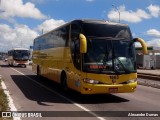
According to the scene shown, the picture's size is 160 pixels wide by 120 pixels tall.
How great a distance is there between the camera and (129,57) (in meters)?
13.9

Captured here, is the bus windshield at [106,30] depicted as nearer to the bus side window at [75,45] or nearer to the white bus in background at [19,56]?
the bus side window at [75,45]

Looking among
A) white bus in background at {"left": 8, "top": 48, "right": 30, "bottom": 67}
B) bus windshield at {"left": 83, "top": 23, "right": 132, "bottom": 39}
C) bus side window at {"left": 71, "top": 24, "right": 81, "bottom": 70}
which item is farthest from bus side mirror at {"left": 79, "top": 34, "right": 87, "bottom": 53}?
white bus in background at {"left": 8, "top": 48, "right": 30, "bottom": 67}

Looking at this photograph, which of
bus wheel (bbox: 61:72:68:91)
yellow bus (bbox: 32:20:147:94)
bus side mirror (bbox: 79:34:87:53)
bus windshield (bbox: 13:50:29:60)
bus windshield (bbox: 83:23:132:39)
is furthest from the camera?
bus windshield (bbox: 13:50:29:60)

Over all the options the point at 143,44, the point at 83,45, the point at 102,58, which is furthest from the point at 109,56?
the point at 143,44

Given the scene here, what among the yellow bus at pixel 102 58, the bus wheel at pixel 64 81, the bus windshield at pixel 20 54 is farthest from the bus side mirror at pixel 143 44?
the bus windshield at pixel 20 54

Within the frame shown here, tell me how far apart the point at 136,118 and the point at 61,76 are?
716cm

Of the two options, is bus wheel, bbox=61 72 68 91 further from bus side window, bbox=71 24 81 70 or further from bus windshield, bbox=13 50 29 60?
bus windshield, bbox=13 50 29 60

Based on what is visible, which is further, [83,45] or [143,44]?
[143,44]

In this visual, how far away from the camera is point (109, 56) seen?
44.6ft

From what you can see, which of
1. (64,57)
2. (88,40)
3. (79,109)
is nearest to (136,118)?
(79,109)

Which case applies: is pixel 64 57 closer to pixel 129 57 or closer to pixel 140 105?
pixel 129 57

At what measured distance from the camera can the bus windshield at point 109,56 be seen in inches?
529

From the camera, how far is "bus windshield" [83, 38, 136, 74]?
13.4 m

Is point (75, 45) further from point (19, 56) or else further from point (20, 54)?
point (20, 54)
